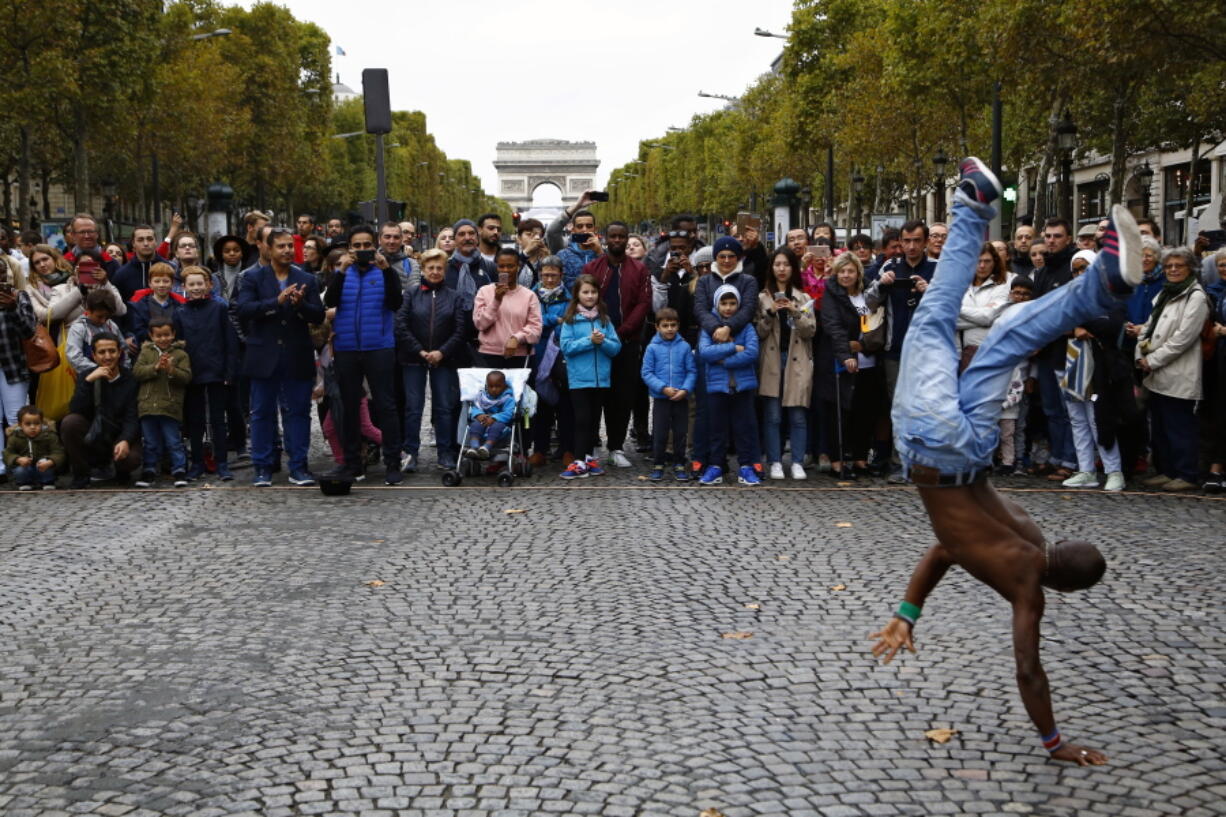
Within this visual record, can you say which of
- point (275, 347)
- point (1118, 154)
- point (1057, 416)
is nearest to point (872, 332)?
point (1057, 416)

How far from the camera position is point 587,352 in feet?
39.4

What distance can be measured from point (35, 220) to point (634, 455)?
3666 centimetres

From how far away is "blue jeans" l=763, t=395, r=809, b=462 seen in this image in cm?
1182

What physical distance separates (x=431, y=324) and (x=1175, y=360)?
5952mm

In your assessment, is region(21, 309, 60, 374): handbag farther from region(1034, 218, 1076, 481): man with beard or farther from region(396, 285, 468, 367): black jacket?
region(1034, 218, 1076, 481): man with beard

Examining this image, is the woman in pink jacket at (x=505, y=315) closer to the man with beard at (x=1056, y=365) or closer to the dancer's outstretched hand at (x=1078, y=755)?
the man with beard at (x=1056, y=365)

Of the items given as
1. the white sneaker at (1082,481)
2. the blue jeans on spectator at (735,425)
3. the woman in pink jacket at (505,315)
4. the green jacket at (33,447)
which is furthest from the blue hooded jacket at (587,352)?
the green jacket at (33,447)

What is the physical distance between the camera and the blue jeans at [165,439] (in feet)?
38.6

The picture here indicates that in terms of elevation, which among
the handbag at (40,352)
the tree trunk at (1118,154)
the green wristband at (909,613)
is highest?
the tree trunk at (1118,154)

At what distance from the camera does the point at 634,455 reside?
13.3 m

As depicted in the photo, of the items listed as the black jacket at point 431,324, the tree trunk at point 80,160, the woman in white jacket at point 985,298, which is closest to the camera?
the woman in white jacket at point 985,298

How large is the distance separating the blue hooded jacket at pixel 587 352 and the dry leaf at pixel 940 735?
7005 mm

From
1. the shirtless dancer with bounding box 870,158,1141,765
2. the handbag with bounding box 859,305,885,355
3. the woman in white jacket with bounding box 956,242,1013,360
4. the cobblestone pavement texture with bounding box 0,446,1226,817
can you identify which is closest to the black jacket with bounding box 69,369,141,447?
the cobblestone pavement texture with bounding box 0,446,1226,817

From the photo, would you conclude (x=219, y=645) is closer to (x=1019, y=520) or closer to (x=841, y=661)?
(x=841, y=661)
